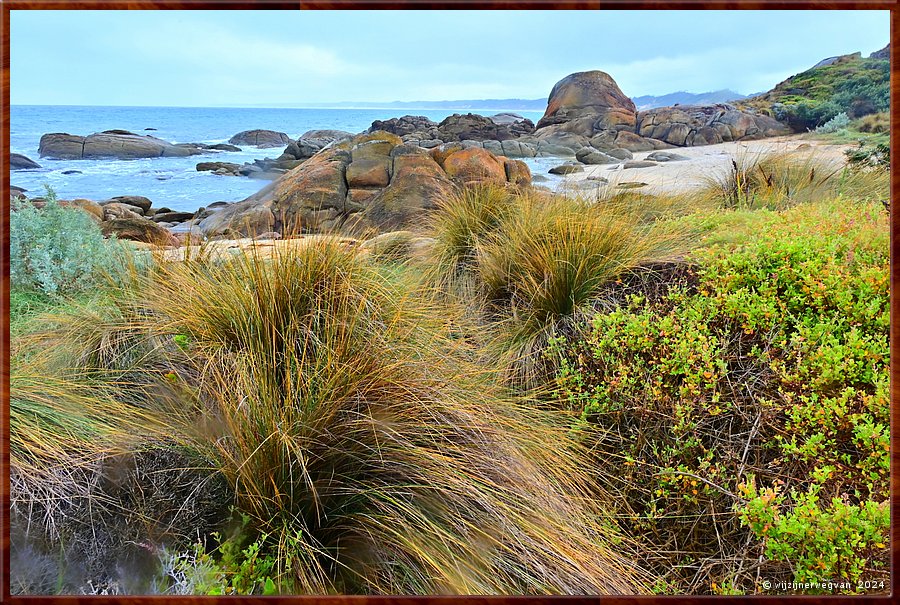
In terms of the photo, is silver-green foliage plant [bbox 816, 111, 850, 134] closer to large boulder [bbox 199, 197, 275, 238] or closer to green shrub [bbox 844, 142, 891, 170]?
green shrub [bbox 844, 142, 891, 170]

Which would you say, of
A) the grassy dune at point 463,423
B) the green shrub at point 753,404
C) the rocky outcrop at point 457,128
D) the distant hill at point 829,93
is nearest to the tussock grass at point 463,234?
the grassy dune at point 463,423

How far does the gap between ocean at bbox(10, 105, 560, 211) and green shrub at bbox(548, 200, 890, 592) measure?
72.0 inches

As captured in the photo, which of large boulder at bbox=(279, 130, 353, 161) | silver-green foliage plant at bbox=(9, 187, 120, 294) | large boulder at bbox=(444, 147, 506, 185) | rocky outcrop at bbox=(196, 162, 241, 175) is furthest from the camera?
large boulder at bbox=(444, 147, 506, 185)

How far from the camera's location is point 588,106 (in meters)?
3.64

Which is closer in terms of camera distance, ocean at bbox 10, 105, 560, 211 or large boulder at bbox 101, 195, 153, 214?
ocean at bbox 10, 105, 560, 211

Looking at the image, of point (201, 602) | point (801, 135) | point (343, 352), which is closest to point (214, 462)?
point (201, 602)

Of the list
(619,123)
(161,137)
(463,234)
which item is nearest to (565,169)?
(619,123)

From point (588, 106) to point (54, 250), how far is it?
9.90 ft

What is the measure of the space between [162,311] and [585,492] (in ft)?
5.49

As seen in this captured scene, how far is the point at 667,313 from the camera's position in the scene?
8.09 feet

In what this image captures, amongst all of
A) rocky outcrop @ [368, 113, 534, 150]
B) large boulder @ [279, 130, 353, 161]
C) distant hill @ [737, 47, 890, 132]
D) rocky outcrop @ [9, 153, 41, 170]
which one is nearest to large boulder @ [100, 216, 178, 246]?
rocky outcrop @ [9, 153, 41, 170]

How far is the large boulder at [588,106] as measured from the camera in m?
3.21

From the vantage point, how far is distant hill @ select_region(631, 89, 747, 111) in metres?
2.80

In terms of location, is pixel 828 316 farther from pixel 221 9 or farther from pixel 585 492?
pixel 221 9
